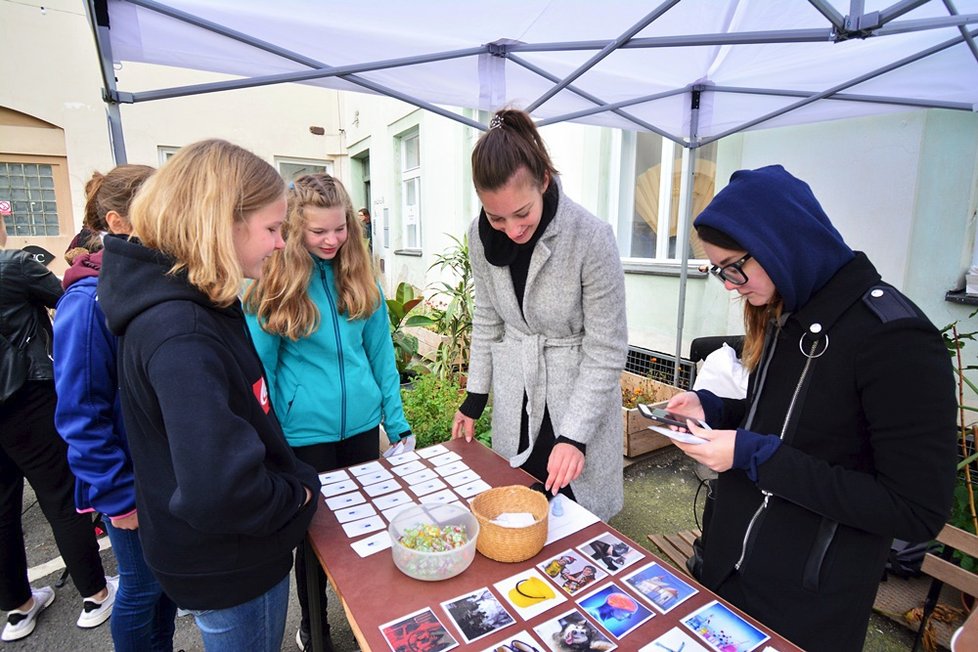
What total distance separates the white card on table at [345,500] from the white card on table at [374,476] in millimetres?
86

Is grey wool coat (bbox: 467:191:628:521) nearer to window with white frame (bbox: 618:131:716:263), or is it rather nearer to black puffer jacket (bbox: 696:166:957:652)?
black puffer jacket (bbox: 696:166:957:652)

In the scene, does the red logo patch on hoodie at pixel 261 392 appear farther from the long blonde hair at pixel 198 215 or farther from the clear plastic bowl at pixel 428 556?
the clear plastic bowl at pixel 428 556

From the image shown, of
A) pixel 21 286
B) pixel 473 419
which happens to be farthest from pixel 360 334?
pixel 21 286

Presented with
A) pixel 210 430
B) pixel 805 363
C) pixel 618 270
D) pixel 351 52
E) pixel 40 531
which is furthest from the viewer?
pixel 40 531

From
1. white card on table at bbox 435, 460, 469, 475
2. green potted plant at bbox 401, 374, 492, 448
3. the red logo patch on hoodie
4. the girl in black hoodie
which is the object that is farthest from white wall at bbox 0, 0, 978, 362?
green potted plant at bbox 401, 374, 492, 448

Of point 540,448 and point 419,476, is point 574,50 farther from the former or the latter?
point 419,476

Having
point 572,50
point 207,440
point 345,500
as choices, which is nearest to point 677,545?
point 345,500

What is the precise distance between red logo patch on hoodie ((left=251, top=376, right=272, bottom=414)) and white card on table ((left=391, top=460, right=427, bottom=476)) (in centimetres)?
54

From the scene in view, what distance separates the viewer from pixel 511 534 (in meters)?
1.12

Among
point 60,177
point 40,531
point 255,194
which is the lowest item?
point 40,531

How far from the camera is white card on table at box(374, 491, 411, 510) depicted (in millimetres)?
1415

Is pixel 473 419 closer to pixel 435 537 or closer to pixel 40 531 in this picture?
pixel 435 537

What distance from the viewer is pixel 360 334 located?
1898 millimetres

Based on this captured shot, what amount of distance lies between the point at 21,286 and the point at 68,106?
7988mm
